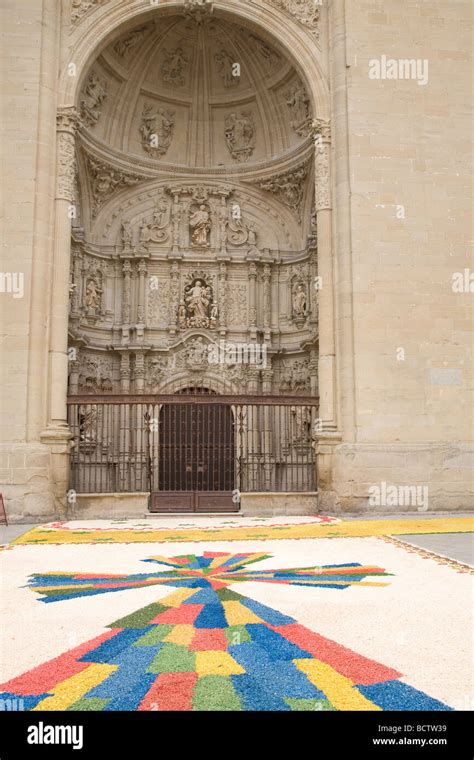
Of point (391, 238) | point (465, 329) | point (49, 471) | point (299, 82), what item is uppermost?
point (299, 82)

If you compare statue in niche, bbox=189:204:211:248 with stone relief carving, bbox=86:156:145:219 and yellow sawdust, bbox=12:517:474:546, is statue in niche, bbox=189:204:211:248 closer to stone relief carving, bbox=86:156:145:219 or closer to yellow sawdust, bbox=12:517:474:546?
stone relief carving, bbox=86:156:145:219

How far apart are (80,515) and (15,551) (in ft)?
17.3

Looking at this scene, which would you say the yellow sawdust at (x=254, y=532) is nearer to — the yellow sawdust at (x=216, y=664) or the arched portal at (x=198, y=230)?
the yellow sawdust at (x=216, y=664)

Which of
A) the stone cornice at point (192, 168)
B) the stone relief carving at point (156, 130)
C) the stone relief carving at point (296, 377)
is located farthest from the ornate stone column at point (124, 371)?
the stone relief carving at point (156, 130)

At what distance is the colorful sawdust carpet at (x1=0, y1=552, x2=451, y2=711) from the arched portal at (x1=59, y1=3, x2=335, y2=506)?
13.2 metres

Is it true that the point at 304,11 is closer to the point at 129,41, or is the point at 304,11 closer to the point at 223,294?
the point at 129,41

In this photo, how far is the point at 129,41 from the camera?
18.0 m

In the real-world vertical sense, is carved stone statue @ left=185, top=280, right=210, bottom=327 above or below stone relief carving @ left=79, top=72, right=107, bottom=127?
below

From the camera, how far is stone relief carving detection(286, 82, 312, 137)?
18.2 metres

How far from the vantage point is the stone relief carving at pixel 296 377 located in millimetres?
20141

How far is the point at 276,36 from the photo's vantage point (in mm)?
16812

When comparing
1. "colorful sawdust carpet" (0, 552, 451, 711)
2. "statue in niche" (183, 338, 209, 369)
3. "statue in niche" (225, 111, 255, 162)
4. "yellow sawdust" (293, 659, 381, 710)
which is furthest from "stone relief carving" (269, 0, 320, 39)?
"yellow sawdust" (293, 659, 381, 710)
